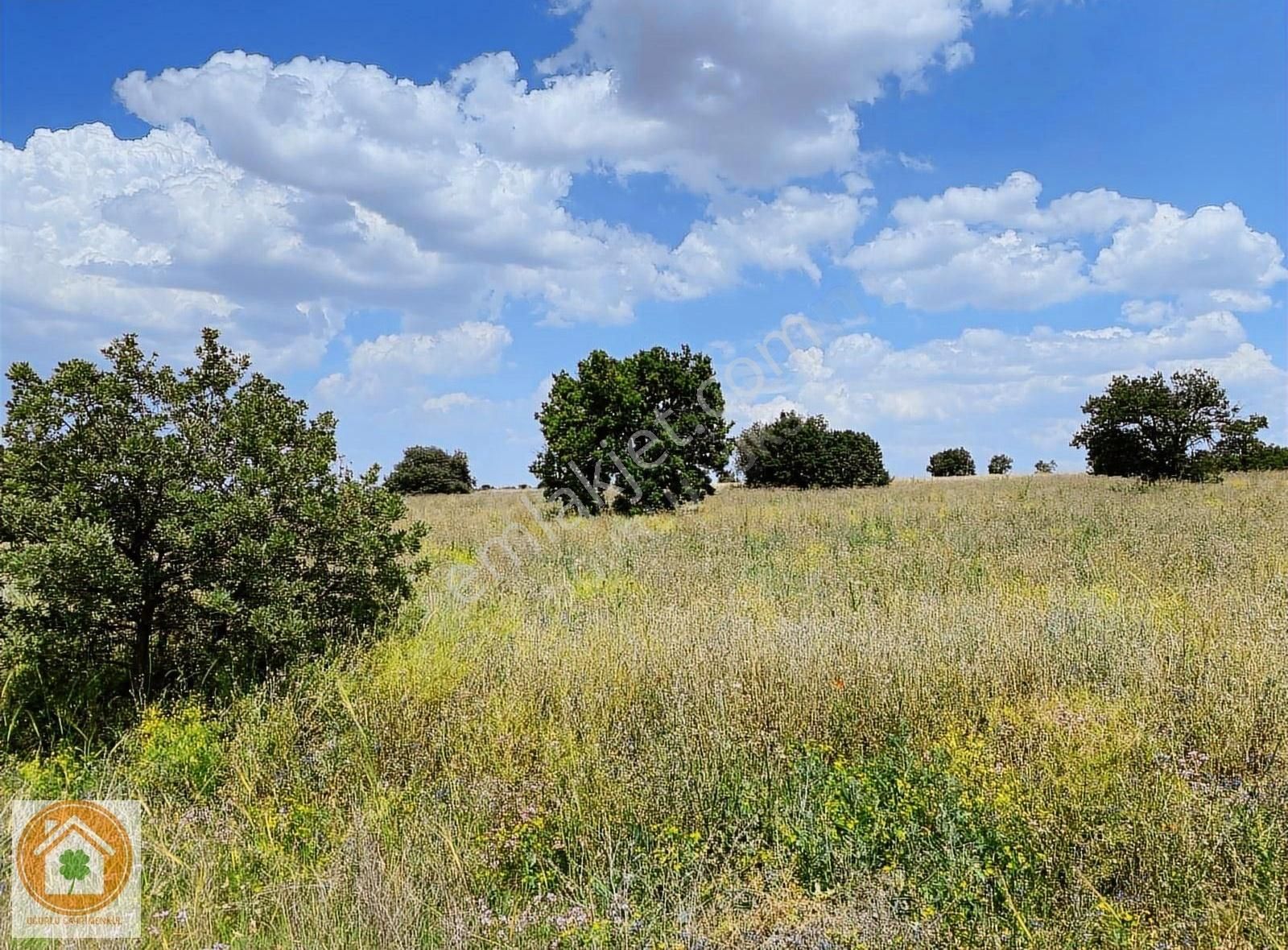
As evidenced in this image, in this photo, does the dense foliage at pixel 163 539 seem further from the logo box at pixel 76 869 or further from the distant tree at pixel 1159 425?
the distant tree at pixel 1159 425

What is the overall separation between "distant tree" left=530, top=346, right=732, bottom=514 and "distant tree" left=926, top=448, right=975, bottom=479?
5500cm

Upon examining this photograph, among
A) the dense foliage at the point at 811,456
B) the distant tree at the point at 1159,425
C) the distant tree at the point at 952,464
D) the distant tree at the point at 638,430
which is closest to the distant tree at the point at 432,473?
the dense foliage at the point at 811,456

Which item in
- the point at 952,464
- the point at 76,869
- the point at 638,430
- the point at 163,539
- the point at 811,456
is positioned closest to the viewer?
the point at 76,869

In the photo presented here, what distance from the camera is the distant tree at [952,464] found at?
6794 centimetres

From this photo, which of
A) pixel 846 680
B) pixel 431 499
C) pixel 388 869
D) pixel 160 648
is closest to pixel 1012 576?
pixel 846 680

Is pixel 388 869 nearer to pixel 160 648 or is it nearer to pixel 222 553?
pixel 222 553

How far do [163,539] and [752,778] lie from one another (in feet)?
14.0

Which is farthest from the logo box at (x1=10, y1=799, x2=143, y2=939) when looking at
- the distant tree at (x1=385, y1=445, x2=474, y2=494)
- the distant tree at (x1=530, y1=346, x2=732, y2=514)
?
the distant tree at (x1=385, y1=445, x2=474, y2=494)

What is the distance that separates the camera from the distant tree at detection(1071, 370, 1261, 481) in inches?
823

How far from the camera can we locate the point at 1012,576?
7.88m

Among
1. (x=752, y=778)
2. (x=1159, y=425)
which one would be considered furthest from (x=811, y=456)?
(x=752, y=778)

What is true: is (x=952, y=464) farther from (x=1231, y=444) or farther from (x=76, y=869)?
(x=76, y=869)

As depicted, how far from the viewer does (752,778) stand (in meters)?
3.77

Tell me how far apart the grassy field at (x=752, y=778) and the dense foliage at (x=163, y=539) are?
0.65 meters
